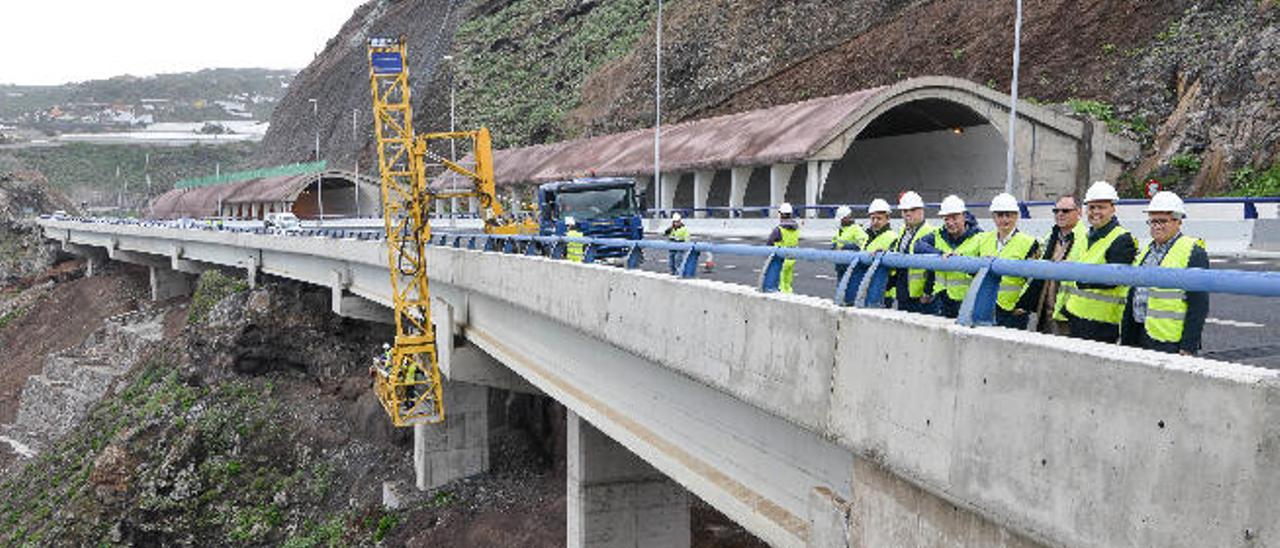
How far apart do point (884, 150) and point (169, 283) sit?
38048mm

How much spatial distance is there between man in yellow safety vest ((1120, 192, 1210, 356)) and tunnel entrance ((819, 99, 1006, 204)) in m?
29.2

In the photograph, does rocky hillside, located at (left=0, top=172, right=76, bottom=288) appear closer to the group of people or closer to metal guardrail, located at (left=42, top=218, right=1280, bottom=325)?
metal guardrail, located at (left=42, top=218, right=1280, bottom=325)

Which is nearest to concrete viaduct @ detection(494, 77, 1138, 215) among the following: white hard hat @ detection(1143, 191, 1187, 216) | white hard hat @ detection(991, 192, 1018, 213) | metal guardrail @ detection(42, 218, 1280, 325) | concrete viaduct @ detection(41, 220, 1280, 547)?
concrete viaduct @ detection(41, 220, 1280, 547)

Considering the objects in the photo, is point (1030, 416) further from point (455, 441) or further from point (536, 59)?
point (536, 59)

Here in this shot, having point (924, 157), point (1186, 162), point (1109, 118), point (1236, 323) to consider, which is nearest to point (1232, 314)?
point (1236, 323)

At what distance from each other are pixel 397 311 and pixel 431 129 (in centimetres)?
6352

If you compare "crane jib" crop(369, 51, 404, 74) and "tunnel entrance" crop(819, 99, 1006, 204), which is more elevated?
"crane jib" crop(369, 51, 404, 74)

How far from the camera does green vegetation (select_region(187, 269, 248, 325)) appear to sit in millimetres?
34594

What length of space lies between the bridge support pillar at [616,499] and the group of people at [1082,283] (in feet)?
21.8

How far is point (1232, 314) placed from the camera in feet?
27.6

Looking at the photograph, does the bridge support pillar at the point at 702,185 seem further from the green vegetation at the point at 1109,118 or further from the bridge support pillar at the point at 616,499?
the bridge support pillar at the point at 616,499

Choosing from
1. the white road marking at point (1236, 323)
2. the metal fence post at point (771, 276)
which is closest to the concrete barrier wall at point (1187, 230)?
the white road marking at point (1236, 323)

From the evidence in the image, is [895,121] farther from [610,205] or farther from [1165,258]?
[1165,258]

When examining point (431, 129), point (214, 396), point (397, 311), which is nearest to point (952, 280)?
point (397, 311)
